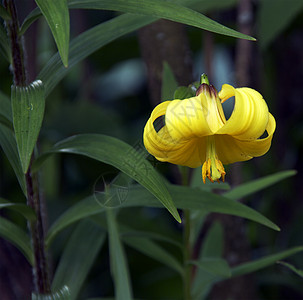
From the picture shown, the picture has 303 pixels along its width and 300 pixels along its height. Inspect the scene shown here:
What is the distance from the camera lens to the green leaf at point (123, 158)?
1.27 feet

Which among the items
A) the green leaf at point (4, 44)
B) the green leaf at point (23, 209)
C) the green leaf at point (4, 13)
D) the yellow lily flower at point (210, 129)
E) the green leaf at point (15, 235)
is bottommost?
the green leaf at point (15, 235)

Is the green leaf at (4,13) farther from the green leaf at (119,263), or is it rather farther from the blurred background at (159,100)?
the blurred background at (159,100)

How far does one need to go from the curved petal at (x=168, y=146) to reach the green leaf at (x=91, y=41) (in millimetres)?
109

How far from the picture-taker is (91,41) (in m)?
0.49

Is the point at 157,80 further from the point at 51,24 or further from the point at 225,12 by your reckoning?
the point at 225,12

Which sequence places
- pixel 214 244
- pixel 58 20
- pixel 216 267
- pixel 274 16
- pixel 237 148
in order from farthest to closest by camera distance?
pixel 274 16, pixel 214 244, pixel 216 267, pixel 237 148, pixel 58 20

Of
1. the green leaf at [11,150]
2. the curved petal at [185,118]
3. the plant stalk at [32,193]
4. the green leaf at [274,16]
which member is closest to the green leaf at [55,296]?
the plant stalk at [32,193]

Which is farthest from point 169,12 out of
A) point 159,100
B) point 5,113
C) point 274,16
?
point 274,16

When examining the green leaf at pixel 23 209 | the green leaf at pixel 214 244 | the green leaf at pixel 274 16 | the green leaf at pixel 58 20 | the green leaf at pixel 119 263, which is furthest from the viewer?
the green leaf at pixel 274 16

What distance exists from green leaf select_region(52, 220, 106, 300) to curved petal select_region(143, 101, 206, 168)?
203 mm

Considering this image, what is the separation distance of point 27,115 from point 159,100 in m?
0.40

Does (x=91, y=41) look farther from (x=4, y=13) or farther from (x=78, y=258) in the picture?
(x=78, y=258)

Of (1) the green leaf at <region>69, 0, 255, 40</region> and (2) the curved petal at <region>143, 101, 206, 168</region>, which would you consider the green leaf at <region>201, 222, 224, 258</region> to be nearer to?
(2) the curved petal at <region>143, 101, 206, 168</region>

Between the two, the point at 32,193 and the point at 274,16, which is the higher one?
the point at 274,16
